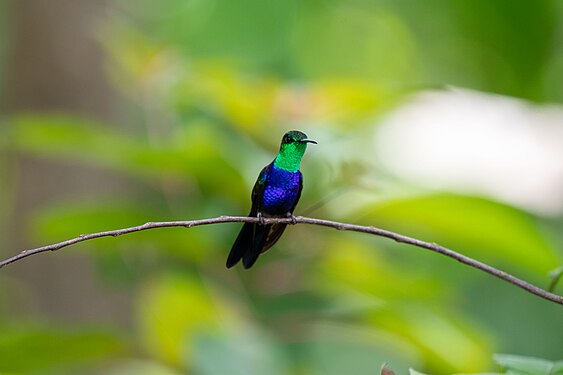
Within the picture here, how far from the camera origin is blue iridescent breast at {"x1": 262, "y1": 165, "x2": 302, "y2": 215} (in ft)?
5.73

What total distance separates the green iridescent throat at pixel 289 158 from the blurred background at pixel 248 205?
0.75 meters

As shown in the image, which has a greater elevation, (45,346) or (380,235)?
(45,346)

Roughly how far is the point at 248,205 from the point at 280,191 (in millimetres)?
1263

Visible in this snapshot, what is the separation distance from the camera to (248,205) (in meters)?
3.01

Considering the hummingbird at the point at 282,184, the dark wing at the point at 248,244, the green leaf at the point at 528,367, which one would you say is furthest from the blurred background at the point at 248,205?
Result: the green leaf at the point at 528,367

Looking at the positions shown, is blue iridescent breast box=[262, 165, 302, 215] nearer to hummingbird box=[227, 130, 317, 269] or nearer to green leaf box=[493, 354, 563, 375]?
hummingbird box=[227, 130, 317, 269]

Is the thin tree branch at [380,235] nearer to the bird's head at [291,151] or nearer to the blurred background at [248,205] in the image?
the bird's head at [291,151]

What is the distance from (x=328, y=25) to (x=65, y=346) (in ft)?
20.1

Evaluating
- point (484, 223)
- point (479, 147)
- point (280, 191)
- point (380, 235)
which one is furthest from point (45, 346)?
point (479, 147)

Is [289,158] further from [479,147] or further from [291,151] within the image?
[479,147]

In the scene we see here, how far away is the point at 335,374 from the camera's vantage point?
158 inches

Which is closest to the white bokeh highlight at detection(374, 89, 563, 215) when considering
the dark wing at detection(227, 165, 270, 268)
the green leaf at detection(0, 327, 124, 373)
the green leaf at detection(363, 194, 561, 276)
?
Result: the green leaf at detection(363, 194, 561, 276)

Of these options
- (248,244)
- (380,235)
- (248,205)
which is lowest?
(380,235)

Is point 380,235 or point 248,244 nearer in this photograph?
point 380,235
